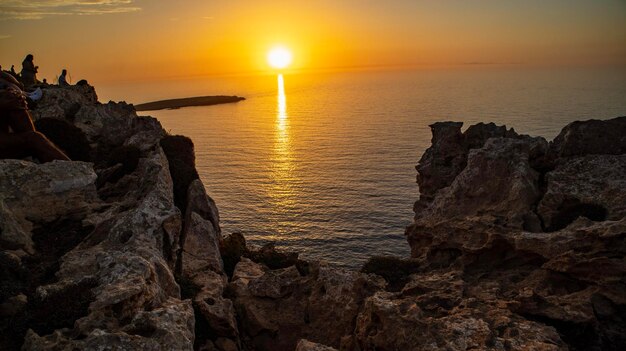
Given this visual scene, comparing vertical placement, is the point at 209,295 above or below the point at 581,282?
below

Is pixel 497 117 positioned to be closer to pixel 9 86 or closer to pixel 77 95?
pixel 77 95

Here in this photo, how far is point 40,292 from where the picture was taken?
1273cm

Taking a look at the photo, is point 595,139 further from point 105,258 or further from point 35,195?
point 35,195

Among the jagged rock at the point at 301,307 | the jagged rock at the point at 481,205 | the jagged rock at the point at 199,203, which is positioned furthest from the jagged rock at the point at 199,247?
the jagged rock at the point at 481,205

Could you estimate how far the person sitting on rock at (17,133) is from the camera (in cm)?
1903

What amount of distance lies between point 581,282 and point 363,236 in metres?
34.4

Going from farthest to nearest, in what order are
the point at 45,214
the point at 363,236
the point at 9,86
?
the point at 363,236, the point at 9,86, the point at 45,214

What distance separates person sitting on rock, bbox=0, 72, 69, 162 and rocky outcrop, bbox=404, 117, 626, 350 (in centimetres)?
1650

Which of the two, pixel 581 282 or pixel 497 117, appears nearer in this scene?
pixel 581 282

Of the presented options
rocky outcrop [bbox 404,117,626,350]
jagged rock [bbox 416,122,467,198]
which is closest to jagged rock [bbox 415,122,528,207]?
jagged rock [bbox 416,122,467,198]

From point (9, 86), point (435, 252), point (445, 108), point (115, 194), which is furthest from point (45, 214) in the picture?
point (445, 108)

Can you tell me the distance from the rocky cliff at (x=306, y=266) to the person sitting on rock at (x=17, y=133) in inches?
71.1

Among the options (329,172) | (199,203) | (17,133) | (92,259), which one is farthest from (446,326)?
(329,172)

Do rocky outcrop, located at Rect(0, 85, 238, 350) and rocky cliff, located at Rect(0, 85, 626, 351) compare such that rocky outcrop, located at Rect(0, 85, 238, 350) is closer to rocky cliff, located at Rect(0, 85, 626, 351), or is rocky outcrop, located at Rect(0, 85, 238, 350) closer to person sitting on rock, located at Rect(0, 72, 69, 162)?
rocky cliff, located at Rect(0, 85, 626, 351)
